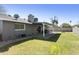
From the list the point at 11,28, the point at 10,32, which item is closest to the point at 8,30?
the point at 10,32

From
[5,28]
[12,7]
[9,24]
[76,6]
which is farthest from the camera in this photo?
[9,24]

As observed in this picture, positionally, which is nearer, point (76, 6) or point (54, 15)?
point (76, 6)

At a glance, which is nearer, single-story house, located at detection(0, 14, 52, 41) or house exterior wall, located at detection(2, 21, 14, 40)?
single-story house, located at detection(0, 14, 52, 41)

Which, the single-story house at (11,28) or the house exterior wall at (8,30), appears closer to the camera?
the single-story house at (11,28)

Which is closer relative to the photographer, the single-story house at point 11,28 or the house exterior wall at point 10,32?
the single-story house at point 11,28

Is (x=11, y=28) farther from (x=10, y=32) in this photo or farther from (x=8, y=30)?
(x=8, y=30)

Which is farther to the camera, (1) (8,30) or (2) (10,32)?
(2) (10,32)

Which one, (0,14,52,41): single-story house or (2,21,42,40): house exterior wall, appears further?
(2,21,42,40): house exterior wall
